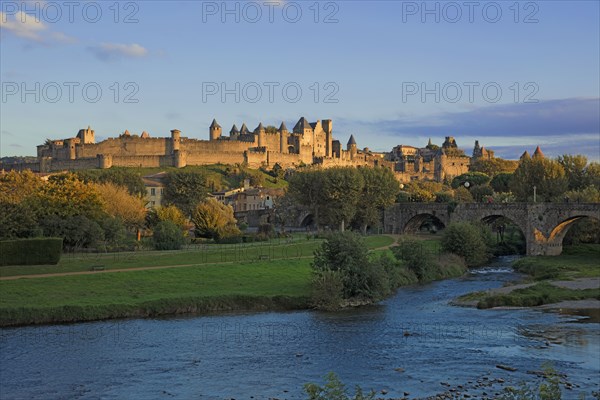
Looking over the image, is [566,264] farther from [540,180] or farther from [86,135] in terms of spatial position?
[86,135]

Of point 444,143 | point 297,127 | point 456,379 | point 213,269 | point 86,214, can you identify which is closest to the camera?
point 456,379

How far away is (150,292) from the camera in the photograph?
35.5 metres

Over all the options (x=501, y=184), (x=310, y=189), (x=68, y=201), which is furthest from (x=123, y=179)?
(x=501, y=184)

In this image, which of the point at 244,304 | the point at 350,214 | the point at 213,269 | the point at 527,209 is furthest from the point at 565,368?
the point at 350,214

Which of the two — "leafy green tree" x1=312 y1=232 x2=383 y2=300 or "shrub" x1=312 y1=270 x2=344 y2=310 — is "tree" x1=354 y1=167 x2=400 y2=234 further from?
"shrub" x1=312 y1=270 x2=344 y2=310

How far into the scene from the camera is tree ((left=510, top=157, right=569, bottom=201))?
253 ft

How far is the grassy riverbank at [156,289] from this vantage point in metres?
31.9

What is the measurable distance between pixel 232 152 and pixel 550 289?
96.5 meters

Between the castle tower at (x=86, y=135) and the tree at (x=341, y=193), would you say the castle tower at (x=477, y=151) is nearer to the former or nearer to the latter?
the castle tower at (x=86, y=135)

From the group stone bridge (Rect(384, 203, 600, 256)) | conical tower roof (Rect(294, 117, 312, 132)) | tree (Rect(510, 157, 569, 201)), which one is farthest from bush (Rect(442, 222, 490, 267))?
conical tower roof (Rect(294, 117, 312, 132))

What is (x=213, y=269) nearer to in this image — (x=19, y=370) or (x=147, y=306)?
(x=147, y=306)

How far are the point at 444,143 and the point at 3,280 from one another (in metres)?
171

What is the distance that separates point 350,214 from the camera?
226ft

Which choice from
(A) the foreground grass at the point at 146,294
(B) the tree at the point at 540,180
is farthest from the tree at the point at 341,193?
(A) the foreground grass at the point at 146,294
